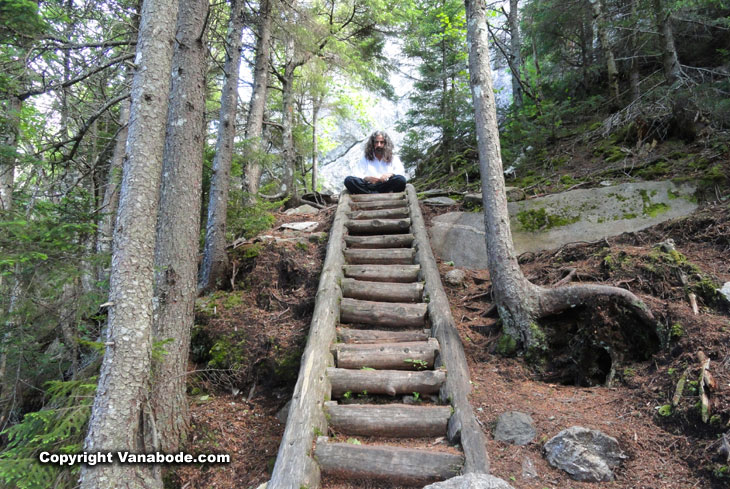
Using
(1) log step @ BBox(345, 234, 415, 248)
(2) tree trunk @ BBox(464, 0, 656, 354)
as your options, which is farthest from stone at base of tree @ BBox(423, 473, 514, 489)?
(1) log step @ BBox(345, 234, 415, 248)

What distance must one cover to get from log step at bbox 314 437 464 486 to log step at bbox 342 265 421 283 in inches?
→ 99.0

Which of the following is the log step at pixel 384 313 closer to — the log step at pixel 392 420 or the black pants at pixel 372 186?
the log step at pixel 392 420

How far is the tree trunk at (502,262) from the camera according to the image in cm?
390

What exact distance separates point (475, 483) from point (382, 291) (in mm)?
2729

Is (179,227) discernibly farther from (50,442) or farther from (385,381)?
(385,381)

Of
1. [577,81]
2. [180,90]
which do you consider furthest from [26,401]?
[577,81]

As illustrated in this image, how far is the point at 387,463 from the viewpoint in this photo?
2.76 meters

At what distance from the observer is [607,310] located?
146 inches

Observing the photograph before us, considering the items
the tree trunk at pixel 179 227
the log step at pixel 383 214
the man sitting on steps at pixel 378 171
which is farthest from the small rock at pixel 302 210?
the tree trunk at pixel 179 227

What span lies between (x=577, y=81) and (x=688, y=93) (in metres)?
4.75

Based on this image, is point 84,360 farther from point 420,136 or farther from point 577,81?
point 577,81

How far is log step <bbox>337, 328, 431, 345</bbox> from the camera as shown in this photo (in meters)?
4.09

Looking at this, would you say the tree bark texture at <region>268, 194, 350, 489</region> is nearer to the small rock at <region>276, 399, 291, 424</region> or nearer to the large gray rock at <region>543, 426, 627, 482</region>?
the small rock at <region>276, 399, 291, 424</region>

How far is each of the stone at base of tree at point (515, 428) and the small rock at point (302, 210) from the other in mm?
6218
